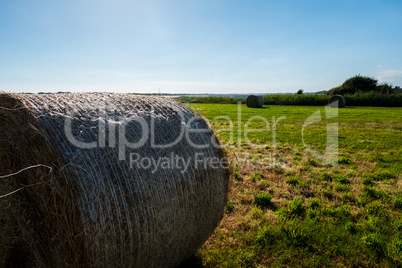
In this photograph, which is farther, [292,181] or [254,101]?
[254,101]

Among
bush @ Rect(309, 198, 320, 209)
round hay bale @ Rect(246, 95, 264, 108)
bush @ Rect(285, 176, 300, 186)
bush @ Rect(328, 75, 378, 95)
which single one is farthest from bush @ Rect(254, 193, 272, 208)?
bush @ Rect(328, 75, 378, 95)

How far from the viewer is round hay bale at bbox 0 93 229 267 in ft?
7.69

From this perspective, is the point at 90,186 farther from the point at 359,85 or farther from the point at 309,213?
the point at 359,85

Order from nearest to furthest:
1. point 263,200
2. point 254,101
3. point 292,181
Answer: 1. point 263,200
2. point 292,181
3. point 254,101

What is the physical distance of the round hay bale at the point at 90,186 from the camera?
2344mm

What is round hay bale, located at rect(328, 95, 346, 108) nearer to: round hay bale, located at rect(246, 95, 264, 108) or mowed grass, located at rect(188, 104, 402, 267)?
round hay bale, located at rect(246, 95, 264, 108)

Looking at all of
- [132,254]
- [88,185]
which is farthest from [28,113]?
[132,254]

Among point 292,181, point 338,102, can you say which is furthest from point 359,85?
point 292,181

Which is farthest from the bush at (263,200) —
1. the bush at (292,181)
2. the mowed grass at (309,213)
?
the bush at (292,181)

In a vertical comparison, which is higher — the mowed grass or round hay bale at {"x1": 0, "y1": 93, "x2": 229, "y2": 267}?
round hay bale at {"x1": 0, "y1": 93, "x2": 229, "y2": 267}

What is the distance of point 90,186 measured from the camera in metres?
2.38

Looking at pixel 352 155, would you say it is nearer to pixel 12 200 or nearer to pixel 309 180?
pixel 309 180

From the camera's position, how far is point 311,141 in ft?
36.4

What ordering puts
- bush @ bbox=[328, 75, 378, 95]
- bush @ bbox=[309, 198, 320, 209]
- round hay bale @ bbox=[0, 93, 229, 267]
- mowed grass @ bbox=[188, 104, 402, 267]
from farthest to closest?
bush @ bbox=[328, 75, 378, 95] → bush @ bbox=[309, 198, 320, 209] → mowed grass @ bbox=[188, 104, 402, 267] → round hay bale @ bbox=[0, 93, 229, 267]
